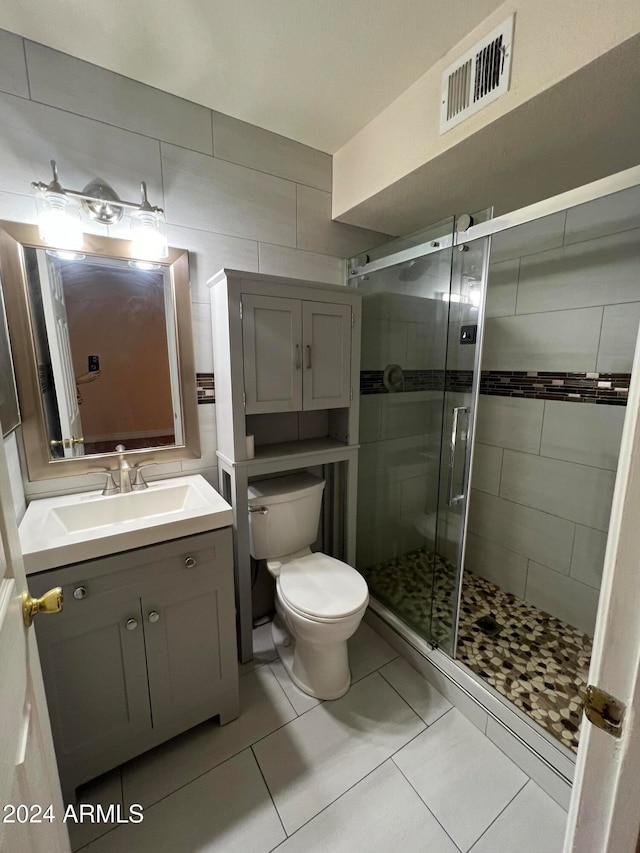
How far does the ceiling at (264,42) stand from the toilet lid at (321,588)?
1948 millimetres

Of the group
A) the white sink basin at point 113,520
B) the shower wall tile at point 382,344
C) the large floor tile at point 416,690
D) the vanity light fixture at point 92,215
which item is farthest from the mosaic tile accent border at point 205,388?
the large floor tile at point 416,690

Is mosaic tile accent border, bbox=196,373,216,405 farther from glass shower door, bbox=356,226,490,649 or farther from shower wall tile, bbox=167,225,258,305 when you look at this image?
glass shower door, bbox=356,226,490,649

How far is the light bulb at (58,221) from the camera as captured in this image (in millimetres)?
1256

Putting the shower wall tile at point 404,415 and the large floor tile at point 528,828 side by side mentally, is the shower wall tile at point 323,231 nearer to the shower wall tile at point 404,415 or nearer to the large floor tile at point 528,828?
the shower wall tile at point 404,415

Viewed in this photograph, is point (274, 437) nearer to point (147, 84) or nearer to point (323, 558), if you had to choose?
point (323, 558)

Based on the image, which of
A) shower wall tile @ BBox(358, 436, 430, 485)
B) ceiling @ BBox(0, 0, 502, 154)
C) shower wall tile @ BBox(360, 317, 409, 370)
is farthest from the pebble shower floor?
ceiling @ BBox(0, 0, 502, 154)

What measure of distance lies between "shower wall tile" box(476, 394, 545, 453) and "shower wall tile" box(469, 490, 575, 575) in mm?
354

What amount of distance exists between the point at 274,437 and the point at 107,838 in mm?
1481

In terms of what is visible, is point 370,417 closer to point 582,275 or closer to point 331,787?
point 582,275

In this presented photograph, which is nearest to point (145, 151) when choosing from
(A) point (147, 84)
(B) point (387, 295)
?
(A) point (147, 84)

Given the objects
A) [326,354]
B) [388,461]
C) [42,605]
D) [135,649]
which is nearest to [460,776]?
[135,649]

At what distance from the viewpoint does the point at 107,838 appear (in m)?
1.09

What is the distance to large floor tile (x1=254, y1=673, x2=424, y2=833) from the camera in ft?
3.91

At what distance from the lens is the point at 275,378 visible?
1.58 m
